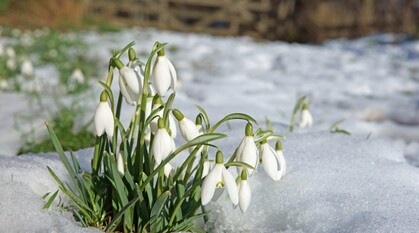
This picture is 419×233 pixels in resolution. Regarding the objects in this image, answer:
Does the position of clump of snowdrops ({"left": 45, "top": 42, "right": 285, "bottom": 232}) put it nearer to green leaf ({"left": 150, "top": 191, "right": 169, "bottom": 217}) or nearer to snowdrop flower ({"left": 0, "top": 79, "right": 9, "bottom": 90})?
green leaf ({"left": 150, "top": 191, "right": 169, "bottom": 217})

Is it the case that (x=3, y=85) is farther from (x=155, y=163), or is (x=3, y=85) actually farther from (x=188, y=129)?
(x=188, y=129)

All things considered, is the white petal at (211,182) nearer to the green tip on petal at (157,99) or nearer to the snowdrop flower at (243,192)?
the snowdrop flower at (243,192)

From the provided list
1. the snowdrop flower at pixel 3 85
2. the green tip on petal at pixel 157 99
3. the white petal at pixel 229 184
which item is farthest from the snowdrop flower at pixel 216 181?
the snowdrop flower at pixel 3 85

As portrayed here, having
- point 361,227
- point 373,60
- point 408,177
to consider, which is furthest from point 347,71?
point 361,227

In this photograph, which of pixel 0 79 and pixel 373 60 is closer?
pixel 0 79

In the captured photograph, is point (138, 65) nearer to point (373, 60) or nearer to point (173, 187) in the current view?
point (173, 187)

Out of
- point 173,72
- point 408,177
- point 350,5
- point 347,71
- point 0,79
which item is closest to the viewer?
point 173,72

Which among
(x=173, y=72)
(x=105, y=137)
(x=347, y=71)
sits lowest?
(x=347, y=71)
